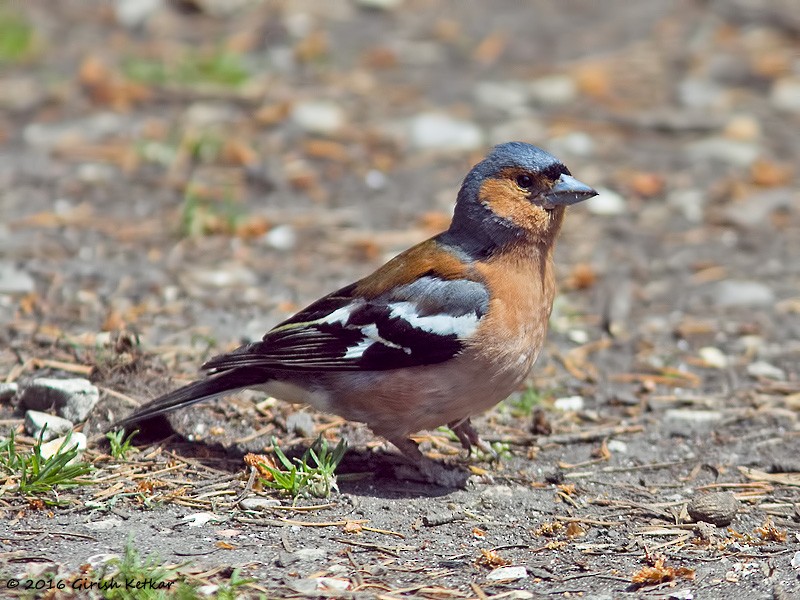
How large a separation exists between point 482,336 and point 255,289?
2.42 metres

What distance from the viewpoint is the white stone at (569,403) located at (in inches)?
222

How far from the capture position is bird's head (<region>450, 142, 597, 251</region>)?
4.90 metres

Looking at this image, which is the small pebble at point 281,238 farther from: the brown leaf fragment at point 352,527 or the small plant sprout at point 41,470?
the brown leaf fragment at point 352,527

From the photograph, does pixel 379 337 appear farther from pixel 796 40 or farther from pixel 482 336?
pixel 796 40

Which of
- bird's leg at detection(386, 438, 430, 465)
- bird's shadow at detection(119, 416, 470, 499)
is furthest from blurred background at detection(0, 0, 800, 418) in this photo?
bird's leg at detection(386, 438, 430, 465)

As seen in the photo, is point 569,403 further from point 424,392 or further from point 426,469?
point 424,392

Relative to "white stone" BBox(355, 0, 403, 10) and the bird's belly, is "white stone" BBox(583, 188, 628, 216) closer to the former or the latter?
the bird's belly

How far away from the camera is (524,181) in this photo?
4.97m

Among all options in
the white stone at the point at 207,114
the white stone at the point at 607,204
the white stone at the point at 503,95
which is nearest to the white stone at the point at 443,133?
the white stone at the point at 503,95

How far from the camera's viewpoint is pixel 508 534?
14.2ft

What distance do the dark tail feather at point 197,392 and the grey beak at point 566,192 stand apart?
1.49 metres

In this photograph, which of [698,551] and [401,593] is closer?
[401,593]

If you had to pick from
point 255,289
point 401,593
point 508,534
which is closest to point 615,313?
point 255,289

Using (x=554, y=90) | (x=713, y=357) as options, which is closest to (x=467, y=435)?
(x=713, y=357)
